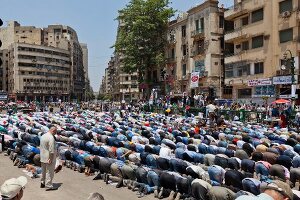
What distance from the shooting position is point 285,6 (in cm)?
3581

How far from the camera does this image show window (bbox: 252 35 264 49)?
38.8 metres

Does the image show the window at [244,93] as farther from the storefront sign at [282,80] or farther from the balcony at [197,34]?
the balcony at [197,34]

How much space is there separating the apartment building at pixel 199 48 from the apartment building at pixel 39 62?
2459 inches

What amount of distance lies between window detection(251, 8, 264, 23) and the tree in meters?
18.3

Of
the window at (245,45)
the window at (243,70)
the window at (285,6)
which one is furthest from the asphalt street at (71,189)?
the window at (245,45)

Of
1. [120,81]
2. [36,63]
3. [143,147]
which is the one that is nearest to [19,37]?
[36,63]

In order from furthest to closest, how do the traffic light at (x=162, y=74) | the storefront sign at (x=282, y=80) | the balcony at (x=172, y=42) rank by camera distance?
the traffic light at (x=162, y=74), the balcony at (x=172, y=42), the storefront sign at (x=282, y=80)

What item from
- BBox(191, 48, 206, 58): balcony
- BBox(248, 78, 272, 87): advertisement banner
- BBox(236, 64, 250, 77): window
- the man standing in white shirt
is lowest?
the man standing in white shirt

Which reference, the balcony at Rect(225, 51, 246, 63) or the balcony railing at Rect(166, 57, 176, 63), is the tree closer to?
the balcony railing at Rect(166, 57, 176, 63)

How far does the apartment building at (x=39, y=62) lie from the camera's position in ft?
348

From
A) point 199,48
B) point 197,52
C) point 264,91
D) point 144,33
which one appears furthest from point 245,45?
point 144,33

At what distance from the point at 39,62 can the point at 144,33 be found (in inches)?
2379

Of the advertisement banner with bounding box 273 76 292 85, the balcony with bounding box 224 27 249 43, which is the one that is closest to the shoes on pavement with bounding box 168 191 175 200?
the advertisement banner with bounding box 273 76 292 85

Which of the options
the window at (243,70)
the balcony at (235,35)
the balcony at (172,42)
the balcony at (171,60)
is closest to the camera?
the window at (243,70)
